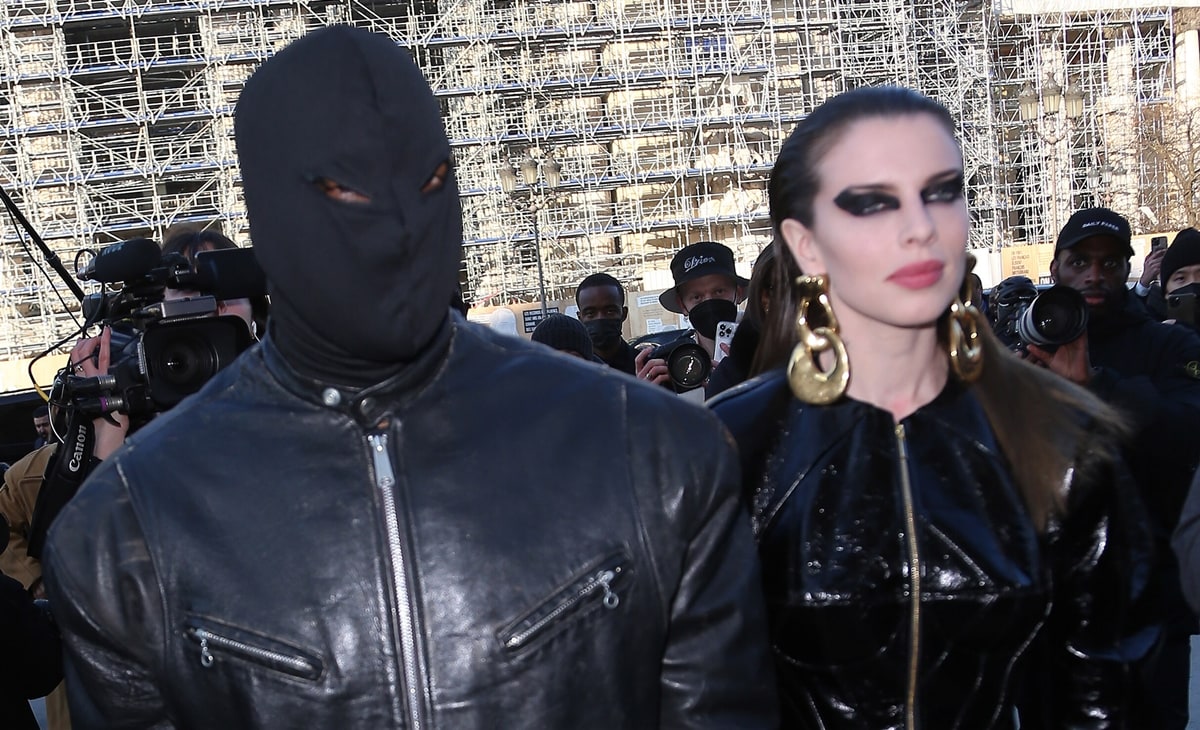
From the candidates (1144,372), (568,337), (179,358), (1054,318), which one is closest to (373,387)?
(179,358)

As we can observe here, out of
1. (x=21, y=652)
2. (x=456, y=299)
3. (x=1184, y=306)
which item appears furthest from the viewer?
(x=1184, y=306)

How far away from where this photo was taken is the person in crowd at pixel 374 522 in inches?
53.4

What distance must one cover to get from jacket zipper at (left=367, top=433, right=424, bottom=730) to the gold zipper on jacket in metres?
0.90

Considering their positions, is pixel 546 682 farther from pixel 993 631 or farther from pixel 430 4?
pixel 430 4

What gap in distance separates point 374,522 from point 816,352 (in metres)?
0.99

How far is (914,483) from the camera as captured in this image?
2.05m

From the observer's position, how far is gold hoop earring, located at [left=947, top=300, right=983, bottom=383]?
6.99 feet

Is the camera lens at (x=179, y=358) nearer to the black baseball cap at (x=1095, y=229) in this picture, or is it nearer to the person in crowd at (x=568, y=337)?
the person in crowd at (x=568, y=337)

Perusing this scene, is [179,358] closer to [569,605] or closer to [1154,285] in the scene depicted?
[569,605]

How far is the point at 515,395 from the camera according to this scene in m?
1.46

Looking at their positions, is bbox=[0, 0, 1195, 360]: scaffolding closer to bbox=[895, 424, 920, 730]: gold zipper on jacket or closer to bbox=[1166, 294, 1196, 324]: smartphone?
bbox=[1166, 294, 1196, 324]: smartphone

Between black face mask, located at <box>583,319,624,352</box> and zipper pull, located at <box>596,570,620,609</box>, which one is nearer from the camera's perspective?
zipper pull, located at <box>596,570,620,609</box>

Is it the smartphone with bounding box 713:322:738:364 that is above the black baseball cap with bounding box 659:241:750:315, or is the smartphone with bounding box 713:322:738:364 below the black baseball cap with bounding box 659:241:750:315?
below

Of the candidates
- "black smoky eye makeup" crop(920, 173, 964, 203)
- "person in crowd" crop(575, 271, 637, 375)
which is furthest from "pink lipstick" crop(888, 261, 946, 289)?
"person in crowd" crop(575, 271, 637, 375)
